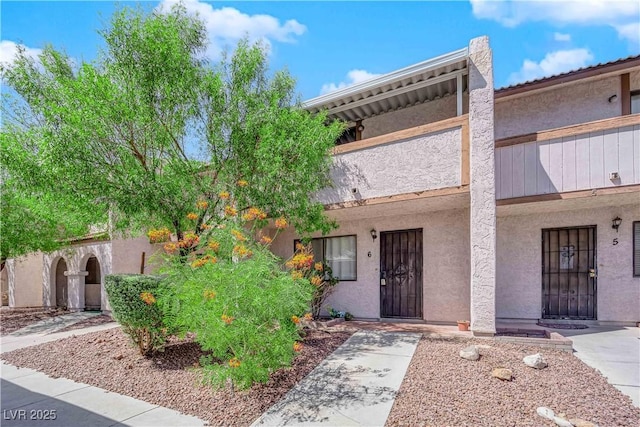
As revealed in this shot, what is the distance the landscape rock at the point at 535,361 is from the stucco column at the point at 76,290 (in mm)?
16179

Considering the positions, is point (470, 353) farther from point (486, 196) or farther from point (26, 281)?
point (26, 281)

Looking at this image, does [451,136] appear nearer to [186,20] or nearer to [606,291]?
[606,291]

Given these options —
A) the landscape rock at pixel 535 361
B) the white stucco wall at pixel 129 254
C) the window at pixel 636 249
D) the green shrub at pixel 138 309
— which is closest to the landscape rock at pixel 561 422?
the landscape rock at pixel 535 361

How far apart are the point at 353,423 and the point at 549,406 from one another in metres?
2.72

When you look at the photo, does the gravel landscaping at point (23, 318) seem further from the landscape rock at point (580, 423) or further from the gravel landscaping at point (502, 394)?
the landscape rock at point (580, 423)

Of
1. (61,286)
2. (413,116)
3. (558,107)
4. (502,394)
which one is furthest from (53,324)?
(558,107)

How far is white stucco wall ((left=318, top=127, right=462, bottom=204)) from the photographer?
8.27 metres

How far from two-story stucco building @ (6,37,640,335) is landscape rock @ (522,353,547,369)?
1540 mm

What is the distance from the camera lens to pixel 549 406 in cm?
470

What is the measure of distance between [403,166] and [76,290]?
14.6m

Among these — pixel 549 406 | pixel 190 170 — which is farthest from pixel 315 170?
pixel 549 406

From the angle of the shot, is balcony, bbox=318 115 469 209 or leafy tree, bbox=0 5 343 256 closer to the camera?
leafy tree, bbox=0 5 343 256

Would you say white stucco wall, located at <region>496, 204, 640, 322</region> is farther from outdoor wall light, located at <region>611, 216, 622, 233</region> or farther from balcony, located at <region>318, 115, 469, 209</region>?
balcony, located at <region>318, 115, 469, 209</region>

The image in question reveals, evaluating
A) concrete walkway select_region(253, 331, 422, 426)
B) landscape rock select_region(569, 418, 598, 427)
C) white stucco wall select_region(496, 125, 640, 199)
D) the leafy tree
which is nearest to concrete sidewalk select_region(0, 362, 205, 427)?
concrete walkway select_region(253, 331, 422, 426)
